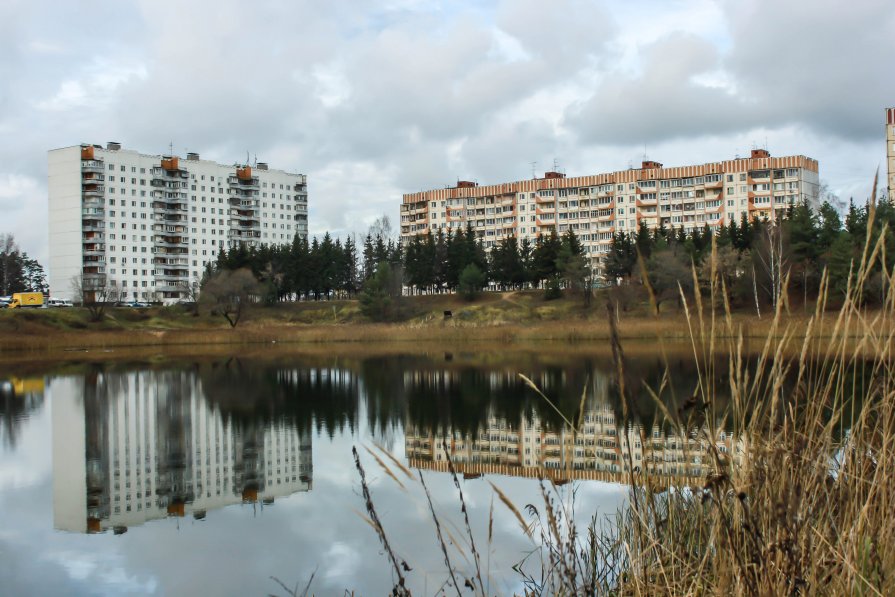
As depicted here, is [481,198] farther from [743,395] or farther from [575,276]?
[743,395]

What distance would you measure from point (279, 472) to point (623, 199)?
8871cm

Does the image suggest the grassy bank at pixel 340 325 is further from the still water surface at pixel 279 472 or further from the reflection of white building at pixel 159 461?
the reflection of white building at pixel 159 461

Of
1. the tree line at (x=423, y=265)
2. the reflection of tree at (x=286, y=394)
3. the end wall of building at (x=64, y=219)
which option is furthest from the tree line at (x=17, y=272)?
the reflection of tree at (x=286, y=394)

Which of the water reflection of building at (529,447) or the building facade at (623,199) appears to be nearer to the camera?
the water reflection of building at (529,447)

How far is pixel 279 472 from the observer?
1362 centimetres

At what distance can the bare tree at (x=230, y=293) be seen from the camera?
214 ft

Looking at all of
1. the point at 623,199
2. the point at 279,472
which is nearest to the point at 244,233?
the point at 623,199

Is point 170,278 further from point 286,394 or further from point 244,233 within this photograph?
point 286,394

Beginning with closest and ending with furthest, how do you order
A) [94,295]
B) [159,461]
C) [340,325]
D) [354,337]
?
1. [159,461]
2. [354,337]
3. [340,325]
4. [94,295]

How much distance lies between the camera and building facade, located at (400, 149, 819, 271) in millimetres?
89500

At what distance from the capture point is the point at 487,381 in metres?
27.3

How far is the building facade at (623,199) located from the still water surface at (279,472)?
6539 centimetres

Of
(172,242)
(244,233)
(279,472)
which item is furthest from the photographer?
(244,233)

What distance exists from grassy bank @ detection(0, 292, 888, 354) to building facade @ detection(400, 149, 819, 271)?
72.0 feet
